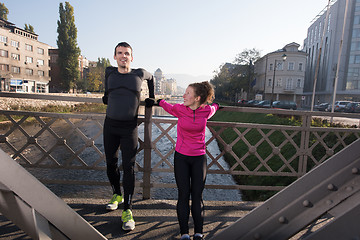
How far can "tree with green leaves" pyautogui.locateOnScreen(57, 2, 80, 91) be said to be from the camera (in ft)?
141

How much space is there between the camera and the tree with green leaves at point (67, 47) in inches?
1690

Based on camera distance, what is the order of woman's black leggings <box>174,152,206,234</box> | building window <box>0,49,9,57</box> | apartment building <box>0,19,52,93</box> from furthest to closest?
1. apartment building <box>0,19,52,93</box>
2. building window <box>0,49,9,57</box>
3. woman's black leggings <box>174,152,206,234</box>

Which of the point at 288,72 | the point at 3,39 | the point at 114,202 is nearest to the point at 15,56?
the point at 3,39

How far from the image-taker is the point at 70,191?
8.83 m

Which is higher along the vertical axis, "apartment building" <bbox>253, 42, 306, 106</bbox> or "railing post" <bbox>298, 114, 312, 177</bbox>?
"apartment building" <bbox>253, 42, 306, 106</bbox>

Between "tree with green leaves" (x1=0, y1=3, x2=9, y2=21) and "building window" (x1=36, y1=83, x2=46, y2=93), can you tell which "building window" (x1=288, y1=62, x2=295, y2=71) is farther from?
"tree with green leaves" (x1=0, y1=3, x2=9, y2=21)

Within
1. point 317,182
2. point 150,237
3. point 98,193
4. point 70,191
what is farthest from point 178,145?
point 70,191

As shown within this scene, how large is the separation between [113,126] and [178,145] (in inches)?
36.5

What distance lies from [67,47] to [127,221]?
163ft

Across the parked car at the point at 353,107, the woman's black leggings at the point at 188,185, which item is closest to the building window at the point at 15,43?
the woman's black leggings at the point at 188,185

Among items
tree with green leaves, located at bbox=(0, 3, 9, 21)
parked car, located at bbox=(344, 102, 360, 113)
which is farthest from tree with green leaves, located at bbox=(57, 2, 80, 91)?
parked car, located at bbox=(344, 102, 360, 113)

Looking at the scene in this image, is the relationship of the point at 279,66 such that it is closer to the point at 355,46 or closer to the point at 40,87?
the point at 355,46

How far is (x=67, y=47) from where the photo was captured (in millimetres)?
44531

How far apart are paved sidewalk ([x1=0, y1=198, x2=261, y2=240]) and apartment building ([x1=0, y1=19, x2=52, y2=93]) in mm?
46431
